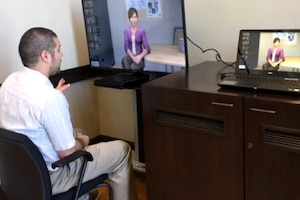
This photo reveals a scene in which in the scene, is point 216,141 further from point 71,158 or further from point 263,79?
point 71,158

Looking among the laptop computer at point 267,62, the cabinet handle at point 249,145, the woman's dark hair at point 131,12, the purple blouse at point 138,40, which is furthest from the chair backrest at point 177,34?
the cabinet handle at point 249,145

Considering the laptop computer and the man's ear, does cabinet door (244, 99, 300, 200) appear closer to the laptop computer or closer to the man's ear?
the laptop computer

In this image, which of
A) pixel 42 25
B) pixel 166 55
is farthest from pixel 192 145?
pixel 42 25

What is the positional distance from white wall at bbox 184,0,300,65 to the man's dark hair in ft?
3.63

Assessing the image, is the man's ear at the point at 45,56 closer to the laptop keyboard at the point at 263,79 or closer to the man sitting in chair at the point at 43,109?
the man sitting in chair at the point at 43,109

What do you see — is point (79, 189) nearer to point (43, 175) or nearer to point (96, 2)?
point (43, 175)

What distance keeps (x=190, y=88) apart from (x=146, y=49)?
0.68 metres

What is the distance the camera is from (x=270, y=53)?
1870 mm

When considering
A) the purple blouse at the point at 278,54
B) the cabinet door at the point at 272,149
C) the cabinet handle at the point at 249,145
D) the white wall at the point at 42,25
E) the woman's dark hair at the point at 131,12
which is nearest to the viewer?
the cabinet door at the point at 272,149

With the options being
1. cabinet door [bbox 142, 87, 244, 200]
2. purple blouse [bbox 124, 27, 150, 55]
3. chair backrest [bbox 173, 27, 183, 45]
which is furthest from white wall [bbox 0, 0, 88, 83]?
cabinet door [bbox 142, 87, 244, 200]

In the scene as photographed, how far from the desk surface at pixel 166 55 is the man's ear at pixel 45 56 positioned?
0.76m

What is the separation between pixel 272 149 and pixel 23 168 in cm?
112

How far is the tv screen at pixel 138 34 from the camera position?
7.57 feet

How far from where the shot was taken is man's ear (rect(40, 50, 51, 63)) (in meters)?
1.90
